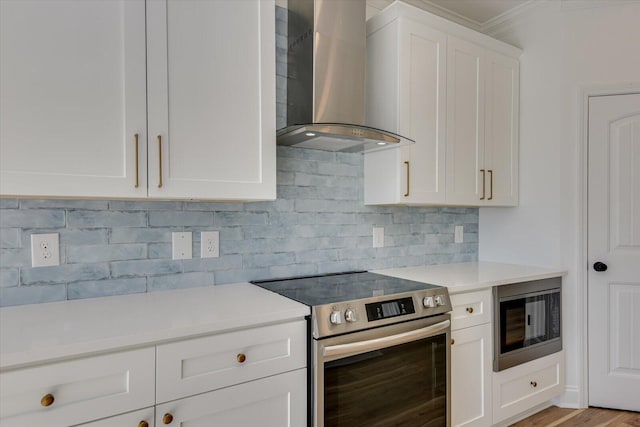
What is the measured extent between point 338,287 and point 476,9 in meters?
2.30

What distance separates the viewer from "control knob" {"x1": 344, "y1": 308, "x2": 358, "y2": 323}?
1.54 metres

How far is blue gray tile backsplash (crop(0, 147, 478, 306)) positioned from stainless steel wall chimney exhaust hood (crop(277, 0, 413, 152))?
31 cm

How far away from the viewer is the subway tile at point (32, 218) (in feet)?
4.96

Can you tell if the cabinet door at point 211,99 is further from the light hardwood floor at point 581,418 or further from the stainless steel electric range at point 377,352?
the light hardwood floor at point 581,418

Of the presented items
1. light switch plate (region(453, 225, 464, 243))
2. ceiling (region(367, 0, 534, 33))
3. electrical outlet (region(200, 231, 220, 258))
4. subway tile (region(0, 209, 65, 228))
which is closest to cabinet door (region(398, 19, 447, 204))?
ceiling (region(367, 0, 534, 33))

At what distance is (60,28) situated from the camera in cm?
134

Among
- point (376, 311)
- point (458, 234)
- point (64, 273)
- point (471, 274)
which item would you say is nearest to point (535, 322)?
point (471, 274)

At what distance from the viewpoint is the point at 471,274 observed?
2.37 meters

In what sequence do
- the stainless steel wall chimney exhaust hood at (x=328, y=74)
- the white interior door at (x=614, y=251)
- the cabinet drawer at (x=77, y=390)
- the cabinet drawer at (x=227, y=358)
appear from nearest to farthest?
the cabinet drawer at (x=77, y=390)
the cabinet drawer at (x=227, y=358)
the stainless steel wall chimney exhaust hood at (x=328, y=74)
the white interior door at (x=614, y=251)

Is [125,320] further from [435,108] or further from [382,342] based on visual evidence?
[435,108]

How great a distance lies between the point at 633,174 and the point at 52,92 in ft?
10.3

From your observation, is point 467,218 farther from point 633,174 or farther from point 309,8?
point 309,8

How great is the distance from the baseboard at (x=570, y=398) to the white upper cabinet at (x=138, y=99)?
2401 mm

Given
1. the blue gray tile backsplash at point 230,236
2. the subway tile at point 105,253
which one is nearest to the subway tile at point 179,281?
the blue gray tile backsplash at point 230,236
